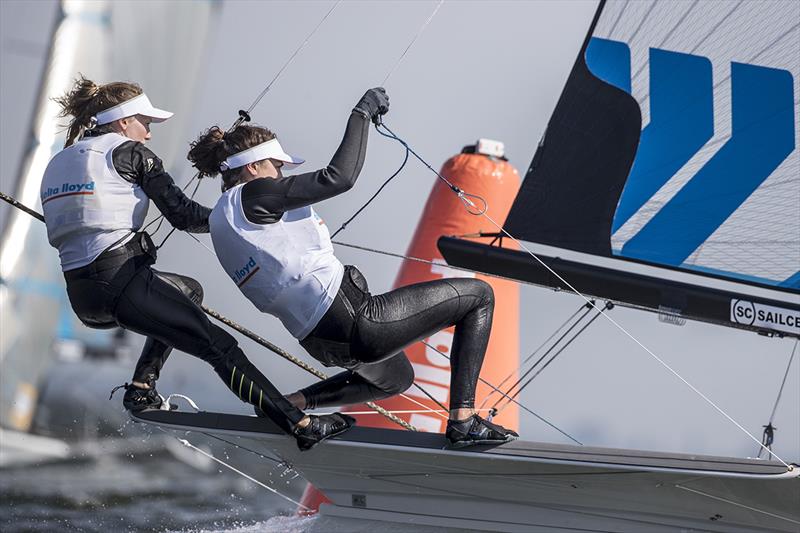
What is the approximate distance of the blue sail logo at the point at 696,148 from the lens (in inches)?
146

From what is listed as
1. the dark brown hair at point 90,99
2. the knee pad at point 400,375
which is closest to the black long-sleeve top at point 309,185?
the dark brown hair at point 90,99

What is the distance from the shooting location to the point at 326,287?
8.59 ft

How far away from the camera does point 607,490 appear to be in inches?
114

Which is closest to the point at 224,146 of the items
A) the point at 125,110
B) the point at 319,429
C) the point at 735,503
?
the point at 125,110

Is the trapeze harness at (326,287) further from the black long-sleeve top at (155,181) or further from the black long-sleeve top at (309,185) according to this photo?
the black long-sleeve top at (155,181)

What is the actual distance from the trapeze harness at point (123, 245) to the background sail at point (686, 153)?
1323 millimetres

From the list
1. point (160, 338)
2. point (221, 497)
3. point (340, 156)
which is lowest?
point (221, 497)

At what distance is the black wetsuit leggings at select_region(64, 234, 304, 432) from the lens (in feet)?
9.03

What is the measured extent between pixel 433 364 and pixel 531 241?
0.92 metres

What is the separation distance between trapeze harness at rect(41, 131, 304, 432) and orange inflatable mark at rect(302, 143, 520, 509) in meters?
1.62

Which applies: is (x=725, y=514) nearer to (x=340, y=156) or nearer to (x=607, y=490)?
(x=607, y=490)

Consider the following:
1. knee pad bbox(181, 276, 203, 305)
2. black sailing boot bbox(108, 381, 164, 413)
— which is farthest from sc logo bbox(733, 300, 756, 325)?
black sailing boot bbox(108, 381, 164, 413)

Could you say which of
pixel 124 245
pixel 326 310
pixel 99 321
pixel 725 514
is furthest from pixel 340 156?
pixel 725 514

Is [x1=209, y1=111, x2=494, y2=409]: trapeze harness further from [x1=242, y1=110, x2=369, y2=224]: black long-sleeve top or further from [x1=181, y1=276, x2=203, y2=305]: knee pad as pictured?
[x1=181, y1=276, x2=203, y2=305]: knee pad
